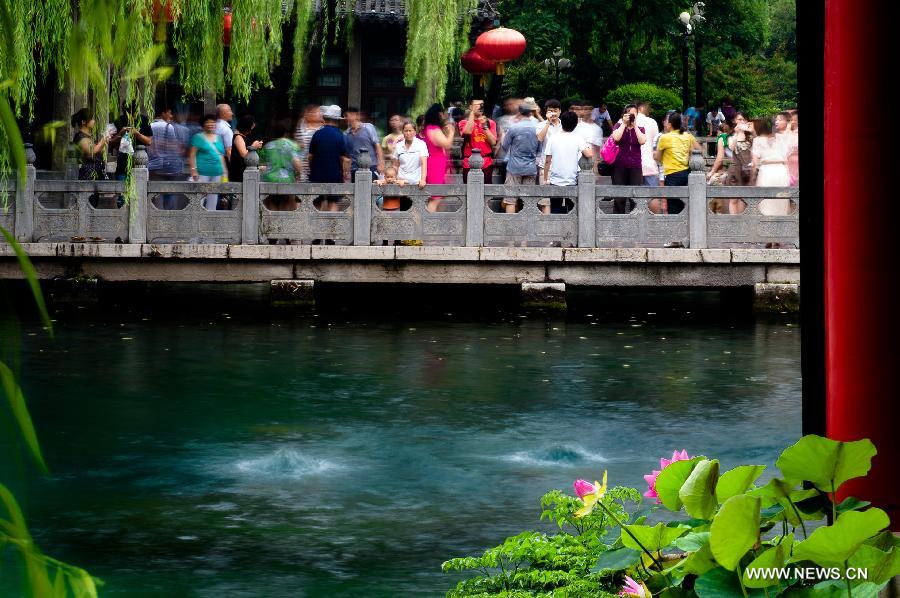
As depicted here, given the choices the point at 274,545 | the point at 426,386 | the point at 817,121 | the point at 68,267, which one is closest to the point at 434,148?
the point at 68,267

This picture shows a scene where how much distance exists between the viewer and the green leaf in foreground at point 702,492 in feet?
10.5

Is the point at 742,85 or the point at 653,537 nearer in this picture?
the point at 653,537

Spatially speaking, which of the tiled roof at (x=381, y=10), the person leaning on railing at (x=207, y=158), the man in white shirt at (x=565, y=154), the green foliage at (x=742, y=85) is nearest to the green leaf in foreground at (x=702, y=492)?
the man in white shirt at (x=565, y=154)

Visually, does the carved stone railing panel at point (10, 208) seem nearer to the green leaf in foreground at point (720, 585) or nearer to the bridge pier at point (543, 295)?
the bridge pier at point (543, 295)

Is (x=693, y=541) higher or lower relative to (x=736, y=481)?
lower

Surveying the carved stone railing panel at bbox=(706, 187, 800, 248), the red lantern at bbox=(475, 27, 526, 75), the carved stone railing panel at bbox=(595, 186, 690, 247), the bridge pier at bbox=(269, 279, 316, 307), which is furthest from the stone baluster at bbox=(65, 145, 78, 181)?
the red lantern at bbox=(475, 27, 526, 75)

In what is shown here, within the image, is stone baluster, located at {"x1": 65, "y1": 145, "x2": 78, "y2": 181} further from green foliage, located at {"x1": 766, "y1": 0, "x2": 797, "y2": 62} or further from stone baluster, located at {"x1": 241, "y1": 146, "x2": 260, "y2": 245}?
green foliage, located at {"x1": 766, "y1": 0, "x2": 797, "y2": 62}

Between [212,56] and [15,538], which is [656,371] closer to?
[212,56]

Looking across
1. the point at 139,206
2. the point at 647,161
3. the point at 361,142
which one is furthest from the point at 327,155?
the point at 647,161

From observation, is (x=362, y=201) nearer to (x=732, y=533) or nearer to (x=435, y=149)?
(x=435, y=149)

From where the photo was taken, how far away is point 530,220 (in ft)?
49.5

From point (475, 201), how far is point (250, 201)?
2.26 meters

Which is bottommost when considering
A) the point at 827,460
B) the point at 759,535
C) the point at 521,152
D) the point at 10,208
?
the point at 759,535

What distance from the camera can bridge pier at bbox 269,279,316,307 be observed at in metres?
15.2
